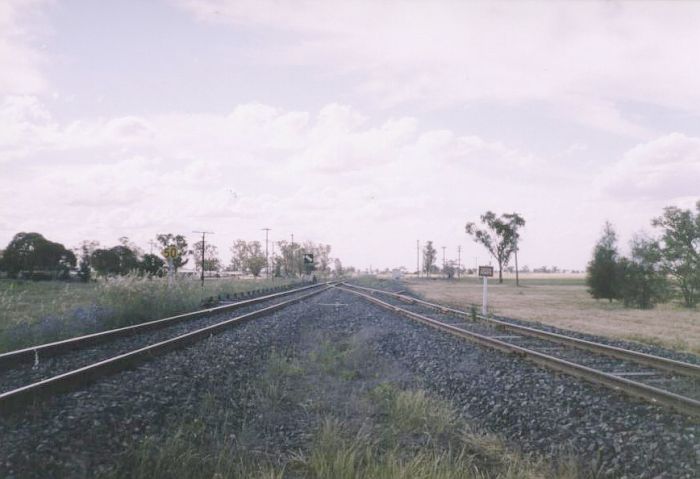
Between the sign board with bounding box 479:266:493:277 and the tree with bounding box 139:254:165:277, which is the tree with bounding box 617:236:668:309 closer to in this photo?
the sign board with bounding box 479:266:493:277

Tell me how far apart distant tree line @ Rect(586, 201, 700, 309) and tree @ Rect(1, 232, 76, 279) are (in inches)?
2184

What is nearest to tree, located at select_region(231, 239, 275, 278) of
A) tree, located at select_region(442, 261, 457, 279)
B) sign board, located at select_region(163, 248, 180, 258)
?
tree, located at select_region(442, 261, 457, 279)

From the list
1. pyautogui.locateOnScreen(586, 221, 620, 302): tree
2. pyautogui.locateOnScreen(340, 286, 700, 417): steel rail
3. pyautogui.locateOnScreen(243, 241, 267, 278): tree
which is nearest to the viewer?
pyautogui.locateOnScreen(340, 286, 700, 417): steel rail

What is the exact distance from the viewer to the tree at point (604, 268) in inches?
1267

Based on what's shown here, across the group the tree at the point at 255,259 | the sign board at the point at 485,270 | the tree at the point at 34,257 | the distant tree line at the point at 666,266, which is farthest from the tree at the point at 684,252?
the tree at the point at 255,259

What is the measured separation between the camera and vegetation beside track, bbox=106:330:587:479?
166 inches

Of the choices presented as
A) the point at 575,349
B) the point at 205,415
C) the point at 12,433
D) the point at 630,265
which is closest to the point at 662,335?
the point at 575,349

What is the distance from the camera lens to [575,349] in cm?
1038

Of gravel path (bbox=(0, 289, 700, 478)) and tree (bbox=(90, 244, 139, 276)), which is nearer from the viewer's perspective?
gravel path (bbox=(0, 289, 700, 478))

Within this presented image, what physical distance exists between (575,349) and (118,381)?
9.14 metres

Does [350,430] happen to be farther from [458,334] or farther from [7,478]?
[458,334]

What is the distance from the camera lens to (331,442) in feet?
15.5

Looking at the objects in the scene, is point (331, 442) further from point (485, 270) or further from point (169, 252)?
point (169, 252)

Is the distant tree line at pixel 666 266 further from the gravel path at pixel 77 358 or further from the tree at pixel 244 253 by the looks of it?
the tree at pixel 244 253
